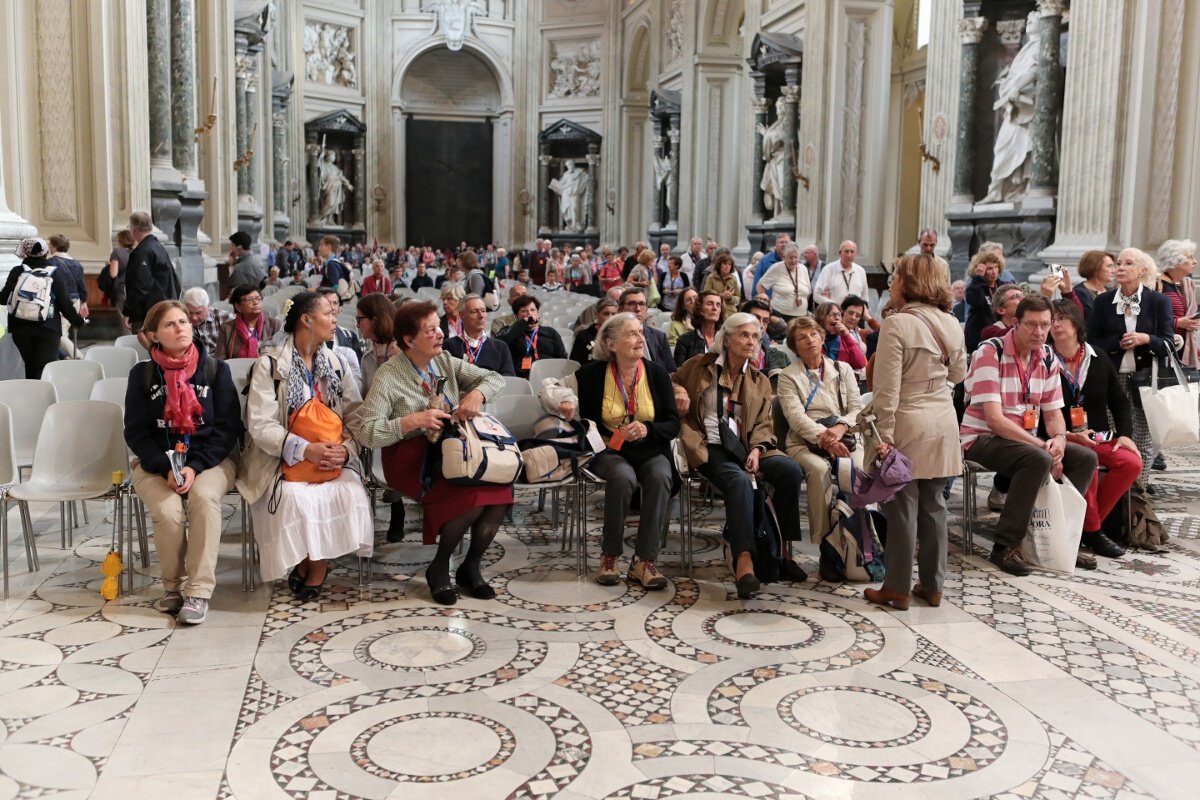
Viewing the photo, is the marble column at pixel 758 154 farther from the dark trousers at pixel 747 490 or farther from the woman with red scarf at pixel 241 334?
the dark trousers at pixel 747 490

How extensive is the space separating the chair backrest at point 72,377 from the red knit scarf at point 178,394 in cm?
172

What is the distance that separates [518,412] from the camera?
219 inches

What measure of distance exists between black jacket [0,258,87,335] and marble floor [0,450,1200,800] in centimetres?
255

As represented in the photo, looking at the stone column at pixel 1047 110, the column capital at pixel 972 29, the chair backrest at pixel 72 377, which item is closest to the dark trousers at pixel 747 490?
the chair backrest at pixel 72 377

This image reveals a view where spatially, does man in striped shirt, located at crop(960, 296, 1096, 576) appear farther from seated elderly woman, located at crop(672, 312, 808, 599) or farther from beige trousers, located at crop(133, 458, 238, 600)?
beige trousers, located at crop(133, 458, 238, 600)

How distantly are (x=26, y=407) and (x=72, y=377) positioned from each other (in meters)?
0.70

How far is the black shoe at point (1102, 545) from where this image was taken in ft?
17.9

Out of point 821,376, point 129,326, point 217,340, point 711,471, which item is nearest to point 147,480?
point 217,340

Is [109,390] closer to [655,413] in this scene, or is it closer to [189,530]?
[189,530]

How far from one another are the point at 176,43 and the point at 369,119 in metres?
18.2

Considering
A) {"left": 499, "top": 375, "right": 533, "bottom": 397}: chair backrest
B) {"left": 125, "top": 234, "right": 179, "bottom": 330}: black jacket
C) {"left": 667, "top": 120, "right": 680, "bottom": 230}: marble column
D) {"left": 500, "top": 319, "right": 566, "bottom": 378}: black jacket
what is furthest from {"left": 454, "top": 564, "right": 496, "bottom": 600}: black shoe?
{"left": 667, "top": 120, "right": 680, "bottom": 230}: marble column

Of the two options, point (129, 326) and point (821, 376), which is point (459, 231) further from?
point (821, 376)

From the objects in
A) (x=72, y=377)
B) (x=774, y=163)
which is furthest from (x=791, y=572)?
(x=774, y=163)

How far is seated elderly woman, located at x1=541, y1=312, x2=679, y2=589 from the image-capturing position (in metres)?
4.92
